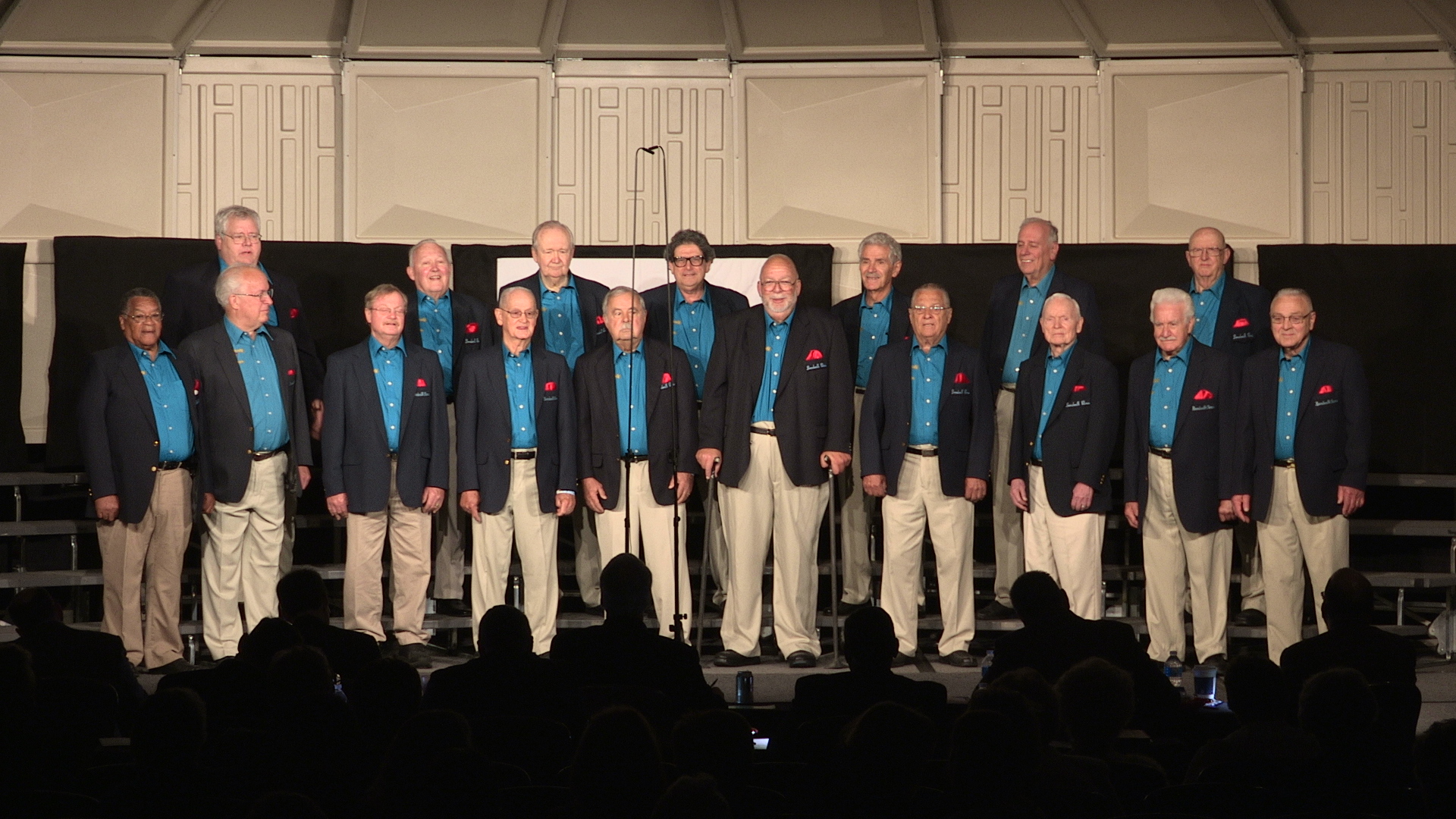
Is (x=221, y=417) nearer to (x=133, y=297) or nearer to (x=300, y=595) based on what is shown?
(x=133, y=297)

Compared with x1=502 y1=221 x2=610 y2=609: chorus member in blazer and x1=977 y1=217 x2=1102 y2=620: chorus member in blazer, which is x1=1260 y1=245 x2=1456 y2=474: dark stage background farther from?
x1=502 y1=221 x2=610 y2=609: chorus member in blazer

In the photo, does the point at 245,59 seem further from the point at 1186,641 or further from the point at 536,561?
the point at 1186,641

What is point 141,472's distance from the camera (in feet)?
20.9

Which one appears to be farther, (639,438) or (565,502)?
(639,438)

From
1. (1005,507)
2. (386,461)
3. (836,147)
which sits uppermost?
(836,147)

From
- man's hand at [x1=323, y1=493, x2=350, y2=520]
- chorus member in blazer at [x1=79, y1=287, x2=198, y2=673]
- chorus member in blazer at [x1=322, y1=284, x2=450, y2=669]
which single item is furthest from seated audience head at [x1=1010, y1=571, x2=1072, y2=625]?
chorus member in blazer at [x1=79, y1=287, x2=198, y2=673]

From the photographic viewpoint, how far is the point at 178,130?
26.8 ft

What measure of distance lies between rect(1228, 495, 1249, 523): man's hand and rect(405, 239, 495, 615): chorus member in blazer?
131 inches

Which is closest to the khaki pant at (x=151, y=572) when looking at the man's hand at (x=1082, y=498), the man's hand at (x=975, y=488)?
the man's hand at (x=975, y=488)

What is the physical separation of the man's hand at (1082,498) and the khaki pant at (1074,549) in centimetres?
5

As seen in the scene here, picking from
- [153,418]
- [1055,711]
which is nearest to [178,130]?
[153,418]

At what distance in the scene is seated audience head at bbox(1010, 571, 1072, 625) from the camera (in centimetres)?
464

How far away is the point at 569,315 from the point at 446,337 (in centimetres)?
57

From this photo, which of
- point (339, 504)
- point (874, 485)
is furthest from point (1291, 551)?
point (339, 504)
